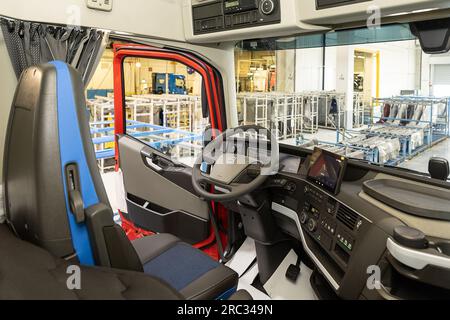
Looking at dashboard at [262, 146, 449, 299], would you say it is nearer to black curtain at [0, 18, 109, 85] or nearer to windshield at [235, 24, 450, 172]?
windshield at [235, 24, 450, 172]

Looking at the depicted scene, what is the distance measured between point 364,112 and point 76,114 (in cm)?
697

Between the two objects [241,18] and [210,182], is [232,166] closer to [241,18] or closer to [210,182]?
[210,182]

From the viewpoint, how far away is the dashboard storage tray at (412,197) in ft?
4.25

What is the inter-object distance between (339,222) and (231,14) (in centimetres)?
132

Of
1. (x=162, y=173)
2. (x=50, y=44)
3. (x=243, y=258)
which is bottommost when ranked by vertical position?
(x=243, y=258)

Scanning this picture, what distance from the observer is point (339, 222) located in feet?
5.33

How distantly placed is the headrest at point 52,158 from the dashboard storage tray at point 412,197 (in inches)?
44.2

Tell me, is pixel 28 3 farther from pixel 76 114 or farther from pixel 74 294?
pixel 74 294

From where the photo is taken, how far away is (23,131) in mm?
1121

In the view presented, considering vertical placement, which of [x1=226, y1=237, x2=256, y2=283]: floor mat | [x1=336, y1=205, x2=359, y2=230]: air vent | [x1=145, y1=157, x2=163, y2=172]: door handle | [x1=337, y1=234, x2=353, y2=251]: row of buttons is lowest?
[x1=226, y1=237, x2=256, y2=283]: floor mat

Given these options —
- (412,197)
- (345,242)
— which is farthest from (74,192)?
(412,197)

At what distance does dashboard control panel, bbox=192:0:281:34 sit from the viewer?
1871 mm

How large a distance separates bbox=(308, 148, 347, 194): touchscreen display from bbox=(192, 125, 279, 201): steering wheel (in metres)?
0.24

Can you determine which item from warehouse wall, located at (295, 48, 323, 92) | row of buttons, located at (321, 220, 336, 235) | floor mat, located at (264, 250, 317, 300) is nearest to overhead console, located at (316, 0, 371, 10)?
row of buttons, located at (321, 220, 336, 235)
